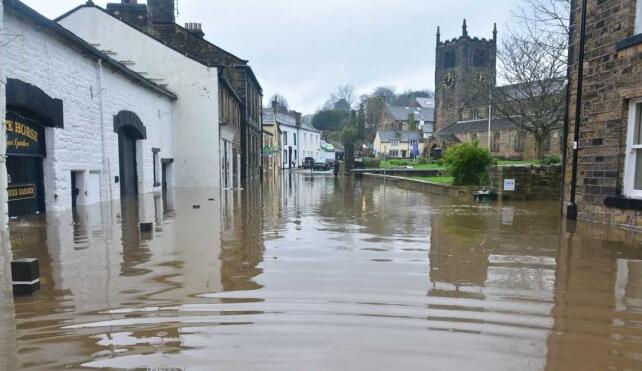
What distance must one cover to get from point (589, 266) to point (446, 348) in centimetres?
374

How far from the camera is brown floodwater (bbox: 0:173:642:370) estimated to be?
3.45m

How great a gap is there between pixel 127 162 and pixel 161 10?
14.4 metres

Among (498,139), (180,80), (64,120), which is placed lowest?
(64,120)

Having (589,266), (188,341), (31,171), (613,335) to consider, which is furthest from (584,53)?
(31,171)

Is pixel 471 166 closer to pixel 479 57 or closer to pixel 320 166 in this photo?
pixel 320 166

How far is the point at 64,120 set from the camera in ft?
40.0

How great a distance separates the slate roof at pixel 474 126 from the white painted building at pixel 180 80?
164ft

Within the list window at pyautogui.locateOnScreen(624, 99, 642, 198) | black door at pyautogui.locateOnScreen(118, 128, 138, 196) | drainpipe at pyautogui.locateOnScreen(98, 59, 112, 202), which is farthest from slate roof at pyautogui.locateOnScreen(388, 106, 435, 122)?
window at pyautogui.locateOnScreen(624, 99, 642, 198)

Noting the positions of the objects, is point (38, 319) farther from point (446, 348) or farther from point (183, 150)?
point (183, 150)

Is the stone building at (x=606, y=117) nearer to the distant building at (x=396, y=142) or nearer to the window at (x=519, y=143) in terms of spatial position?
the window at (x=519, y=143)

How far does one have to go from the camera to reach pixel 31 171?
36.4 feet

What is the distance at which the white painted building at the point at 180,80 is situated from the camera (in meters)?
21.5

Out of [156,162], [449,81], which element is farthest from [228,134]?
[449,81]

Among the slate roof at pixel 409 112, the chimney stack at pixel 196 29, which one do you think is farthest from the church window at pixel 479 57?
the chimney stack at pixel 196 29
